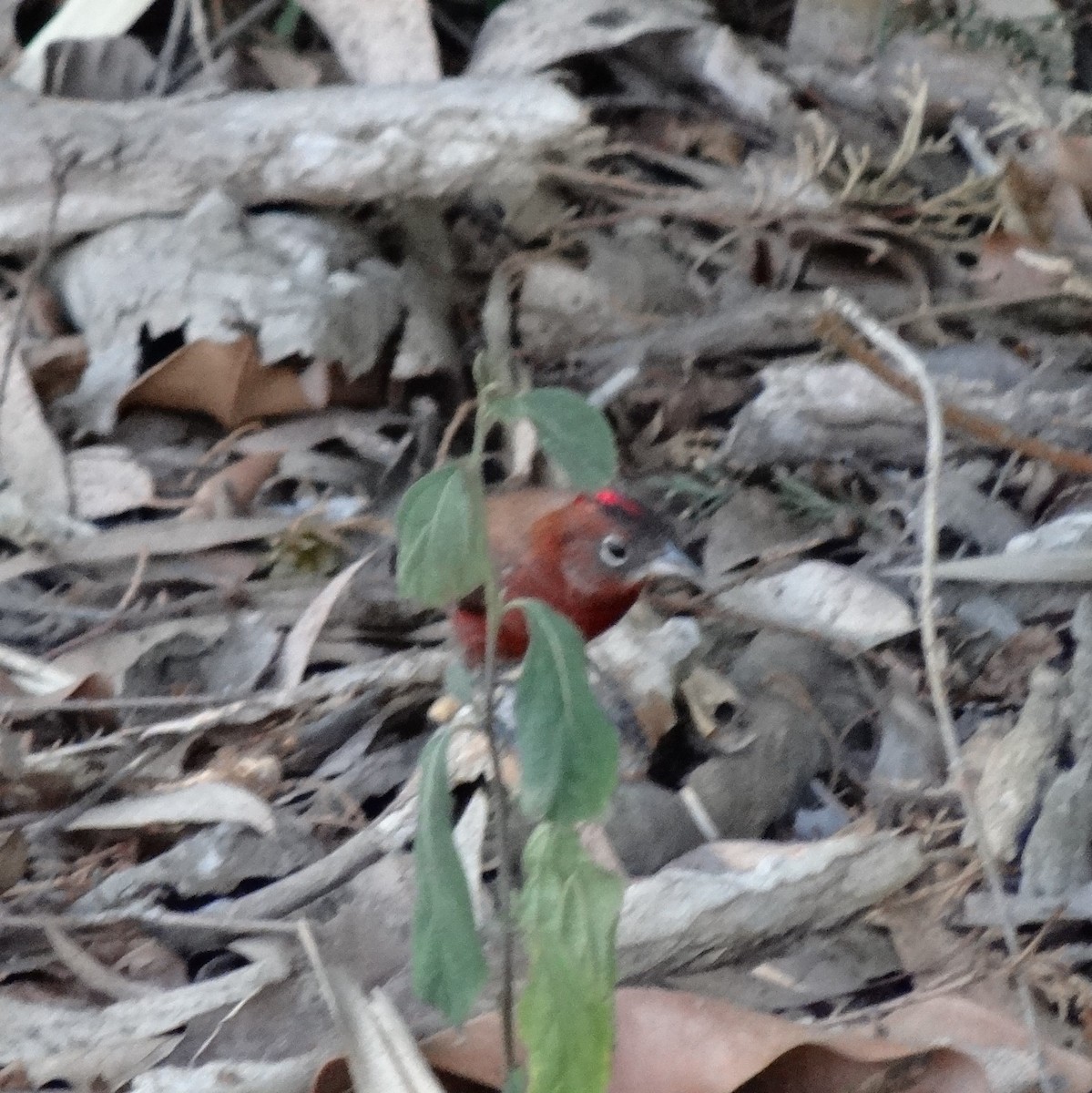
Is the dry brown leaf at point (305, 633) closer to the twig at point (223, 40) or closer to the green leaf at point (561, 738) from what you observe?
the green leaf at point (561, 738)

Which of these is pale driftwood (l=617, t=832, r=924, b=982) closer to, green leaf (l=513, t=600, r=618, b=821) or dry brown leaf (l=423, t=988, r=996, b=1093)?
dry brown leaf (l=423, t=988, r=996, b=1093)

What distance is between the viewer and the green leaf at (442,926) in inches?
53.9

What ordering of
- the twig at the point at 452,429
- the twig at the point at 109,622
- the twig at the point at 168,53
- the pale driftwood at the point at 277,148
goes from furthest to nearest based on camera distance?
the twig at the point at 168,53 < the pale driftwood at the point at 277,148 < the twig at the point at 452,429 < the twig at the point at 109,622

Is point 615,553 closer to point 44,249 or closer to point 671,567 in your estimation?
point 671,567

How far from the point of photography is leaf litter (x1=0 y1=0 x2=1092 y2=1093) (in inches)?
75.0

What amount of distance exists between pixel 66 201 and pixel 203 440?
64 cm

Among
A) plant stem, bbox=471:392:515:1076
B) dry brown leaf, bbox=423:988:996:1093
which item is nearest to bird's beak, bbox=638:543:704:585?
dry brown leaf, bbox=423:988:996:1093

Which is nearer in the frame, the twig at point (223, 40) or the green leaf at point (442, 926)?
the green leaf at point (442, 926)

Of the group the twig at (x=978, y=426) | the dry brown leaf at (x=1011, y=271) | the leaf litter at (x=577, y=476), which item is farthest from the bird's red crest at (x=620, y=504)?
the dry brown leaf at (x=1011, y=271)

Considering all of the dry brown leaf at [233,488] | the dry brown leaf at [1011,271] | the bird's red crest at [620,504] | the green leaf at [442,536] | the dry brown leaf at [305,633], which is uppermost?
the green leaf at [442,536]

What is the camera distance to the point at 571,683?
130 centimetres

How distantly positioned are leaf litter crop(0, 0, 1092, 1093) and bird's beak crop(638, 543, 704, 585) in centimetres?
6

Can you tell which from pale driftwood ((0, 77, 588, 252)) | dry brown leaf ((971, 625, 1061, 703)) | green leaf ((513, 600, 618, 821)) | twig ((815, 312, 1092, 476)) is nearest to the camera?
green leaf ((513, 600, 618, 821))

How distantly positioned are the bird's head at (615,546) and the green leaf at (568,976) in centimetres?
138
